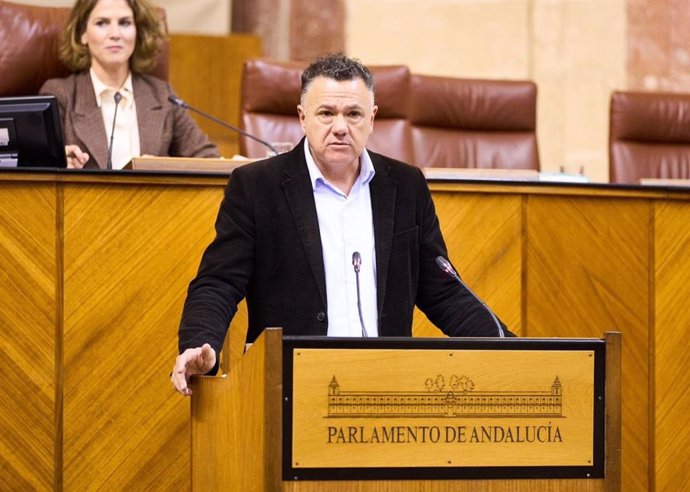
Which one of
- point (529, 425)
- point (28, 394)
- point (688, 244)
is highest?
point (688, 244)

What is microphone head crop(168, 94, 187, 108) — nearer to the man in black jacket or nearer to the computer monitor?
the computer monitor

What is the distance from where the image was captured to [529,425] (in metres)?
1.99

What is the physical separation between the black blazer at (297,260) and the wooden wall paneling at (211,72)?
11.9 ft

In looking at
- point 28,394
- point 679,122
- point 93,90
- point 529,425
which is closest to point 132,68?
point 93,90

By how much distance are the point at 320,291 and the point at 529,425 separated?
1.94ft

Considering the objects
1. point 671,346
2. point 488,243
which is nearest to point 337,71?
point 488,243

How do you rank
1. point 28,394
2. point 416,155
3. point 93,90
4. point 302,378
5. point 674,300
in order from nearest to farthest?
point 302,378 → point 28,394 → point 674,300 → point 93,90 → point 416,155

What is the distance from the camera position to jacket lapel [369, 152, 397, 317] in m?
2.45

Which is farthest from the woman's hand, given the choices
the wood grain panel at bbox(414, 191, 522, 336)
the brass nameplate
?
the brass nameplate

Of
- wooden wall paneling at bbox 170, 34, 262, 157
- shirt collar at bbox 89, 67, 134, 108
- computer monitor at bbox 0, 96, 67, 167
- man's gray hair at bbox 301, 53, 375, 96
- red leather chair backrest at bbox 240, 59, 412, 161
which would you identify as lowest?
man's gray hair at bbox 301, 53, 375, 96

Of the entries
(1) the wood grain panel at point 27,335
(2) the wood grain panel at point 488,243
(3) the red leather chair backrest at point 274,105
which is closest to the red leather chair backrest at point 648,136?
(3) the red leather chair backrest at point 274,105

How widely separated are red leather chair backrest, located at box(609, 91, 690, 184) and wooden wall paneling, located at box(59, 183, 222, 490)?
86.2 inches

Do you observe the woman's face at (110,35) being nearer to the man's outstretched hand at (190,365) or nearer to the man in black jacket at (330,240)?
the man in black jacket at (330,240)

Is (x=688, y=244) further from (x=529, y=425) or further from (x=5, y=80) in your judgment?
(x=5, y=80)
